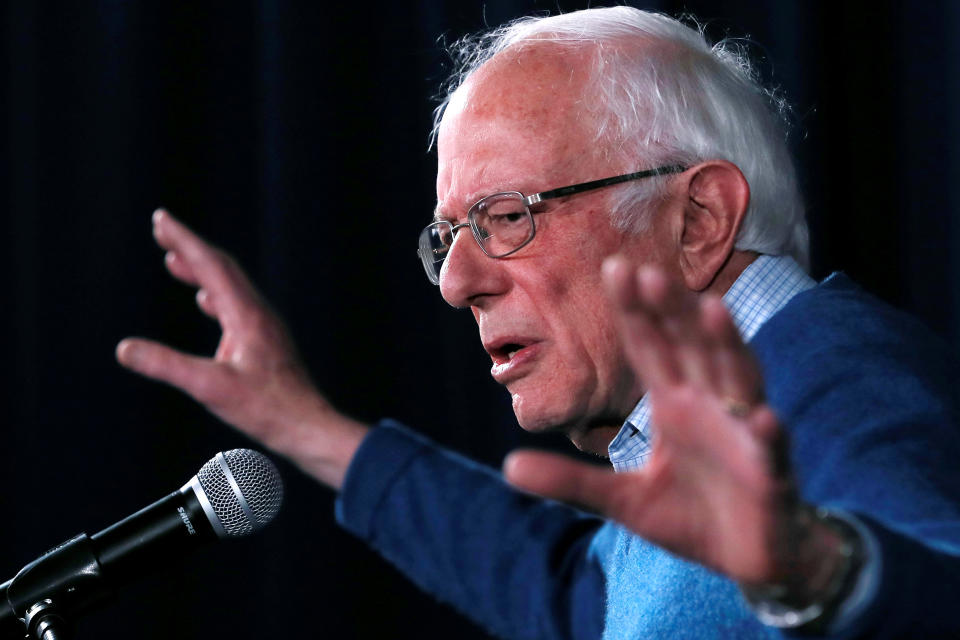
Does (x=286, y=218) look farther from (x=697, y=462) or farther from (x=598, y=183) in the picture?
(x=697, y=462)

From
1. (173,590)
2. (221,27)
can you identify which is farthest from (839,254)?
(173,590)

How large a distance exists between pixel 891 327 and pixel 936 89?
64.0 inches

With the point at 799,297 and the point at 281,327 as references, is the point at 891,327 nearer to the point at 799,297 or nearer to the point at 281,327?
the point at 799,297

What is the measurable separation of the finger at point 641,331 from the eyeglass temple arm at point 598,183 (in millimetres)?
770

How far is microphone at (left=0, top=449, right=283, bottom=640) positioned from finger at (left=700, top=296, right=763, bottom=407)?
24.4 inches

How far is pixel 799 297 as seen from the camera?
1.06 meters

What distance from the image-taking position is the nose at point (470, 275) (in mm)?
1351

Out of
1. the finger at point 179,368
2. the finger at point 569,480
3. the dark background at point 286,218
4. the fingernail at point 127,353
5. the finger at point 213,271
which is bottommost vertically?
the dark background at point 286,218

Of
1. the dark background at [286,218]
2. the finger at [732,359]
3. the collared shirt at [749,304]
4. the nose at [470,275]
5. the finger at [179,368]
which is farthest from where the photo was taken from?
the dark background at [286,218]

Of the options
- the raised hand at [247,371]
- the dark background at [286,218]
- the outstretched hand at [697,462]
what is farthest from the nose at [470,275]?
the dark background at [286,218]

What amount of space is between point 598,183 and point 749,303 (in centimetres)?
25

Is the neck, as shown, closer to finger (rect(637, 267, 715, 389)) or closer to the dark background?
finger (rect(637, 267, 715, 389))

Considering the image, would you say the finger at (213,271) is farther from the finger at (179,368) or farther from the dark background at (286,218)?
the dark background at (286,218)

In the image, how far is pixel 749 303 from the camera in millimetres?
1268
